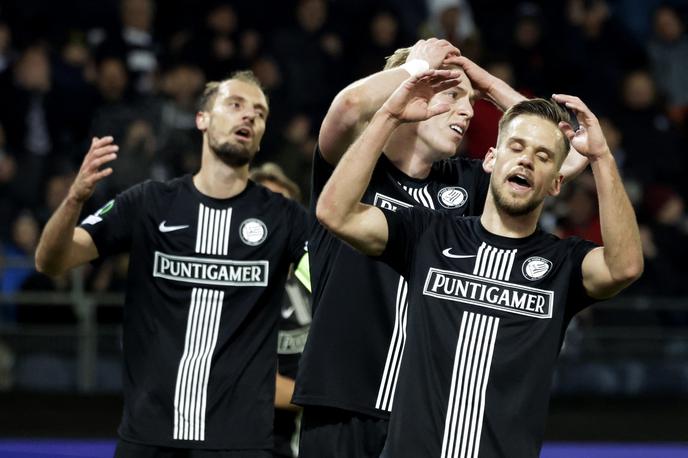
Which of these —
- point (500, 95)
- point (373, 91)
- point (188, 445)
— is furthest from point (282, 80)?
point (373, 91)

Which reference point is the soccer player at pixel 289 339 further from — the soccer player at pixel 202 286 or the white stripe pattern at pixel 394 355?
the white stripe pattern at pixel 394 355

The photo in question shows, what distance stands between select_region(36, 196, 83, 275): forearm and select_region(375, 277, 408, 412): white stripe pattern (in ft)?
4.02

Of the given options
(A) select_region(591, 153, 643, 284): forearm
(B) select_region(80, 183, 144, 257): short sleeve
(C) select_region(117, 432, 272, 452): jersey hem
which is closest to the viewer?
(A) select_region(591, 153, 643, 284): forearm

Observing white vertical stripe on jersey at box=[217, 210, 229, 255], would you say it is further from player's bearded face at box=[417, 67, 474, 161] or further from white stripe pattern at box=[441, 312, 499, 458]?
white stripe pattern at box=[441, 312, 499, 458]

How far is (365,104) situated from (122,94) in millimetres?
6139

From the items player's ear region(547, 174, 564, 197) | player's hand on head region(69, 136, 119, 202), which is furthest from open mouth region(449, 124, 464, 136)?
player's hand on head region(69, 136, 119, 202)

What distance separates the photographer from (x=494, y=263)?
362cm

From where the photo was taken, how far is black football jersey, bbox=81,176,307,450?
468 cm

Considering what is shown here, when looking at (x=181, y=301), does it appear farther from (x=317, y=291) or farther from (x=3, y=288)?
(x=3, y=288)

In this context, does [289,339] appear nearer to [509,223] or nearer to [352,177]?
[509,223]

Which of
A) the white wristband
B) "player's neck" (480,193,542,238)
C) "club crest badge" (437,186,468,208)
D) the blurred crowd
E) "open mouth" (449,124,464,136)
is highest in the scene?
the blurred crowd

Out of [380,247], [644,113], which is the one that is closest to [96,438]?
[380,247]

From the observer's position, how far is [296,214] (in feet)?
16.5

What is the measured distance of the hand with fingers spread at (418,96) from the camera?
139 inches
